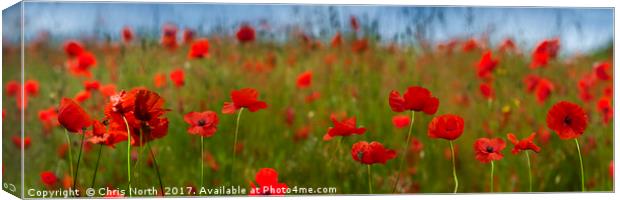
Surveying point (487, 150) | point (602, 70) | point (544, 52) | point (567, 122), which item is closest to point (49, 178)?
point (487, 150)

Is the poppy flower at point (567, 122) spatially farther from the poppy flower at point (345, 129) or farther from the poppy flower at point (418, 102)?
the poppy flower at point (345, 129)

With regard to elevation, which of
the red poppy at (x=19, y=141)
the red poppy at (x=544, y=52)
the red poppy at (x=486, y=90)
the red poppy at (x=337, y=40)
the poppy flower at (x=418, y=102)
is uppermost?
the red poppy at (x=337, y=40)

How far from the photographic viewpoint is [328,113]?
5.43 meters

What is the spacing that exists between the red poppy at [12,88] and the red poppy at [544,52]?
2.54 metres

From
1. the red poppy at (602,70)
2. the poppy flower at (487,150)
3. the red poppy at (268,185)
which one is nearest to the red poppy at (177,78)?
the red poppy at (268,185)

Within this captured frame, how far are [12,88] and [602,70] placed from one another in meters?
2.95

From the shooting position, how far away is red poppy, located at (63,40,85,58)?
5.10 m

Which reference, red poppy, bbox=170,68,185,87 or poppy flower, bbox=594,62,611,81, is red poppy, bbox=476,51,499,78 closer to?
poppy flower, bbox=594,62,611,81

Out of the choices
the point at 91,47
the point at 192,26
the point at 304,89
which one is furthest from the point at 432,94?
the point at 91,47

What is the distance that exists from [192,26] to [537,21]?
174cm

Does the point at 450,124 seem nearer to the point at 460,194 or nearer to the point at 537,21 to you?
the point at 460,194

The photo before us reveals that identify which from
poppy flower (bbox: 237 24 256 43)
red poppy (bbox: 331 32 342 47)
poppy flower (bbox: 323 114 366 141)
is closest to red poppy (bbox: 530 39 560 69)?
red poppy (bbox: 331 32 342 47)

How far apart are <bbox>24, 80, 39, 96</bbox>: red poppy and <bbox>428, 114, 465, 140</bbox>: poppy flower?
1.78m

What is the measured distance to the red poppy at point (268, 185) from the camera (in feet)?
16.8
